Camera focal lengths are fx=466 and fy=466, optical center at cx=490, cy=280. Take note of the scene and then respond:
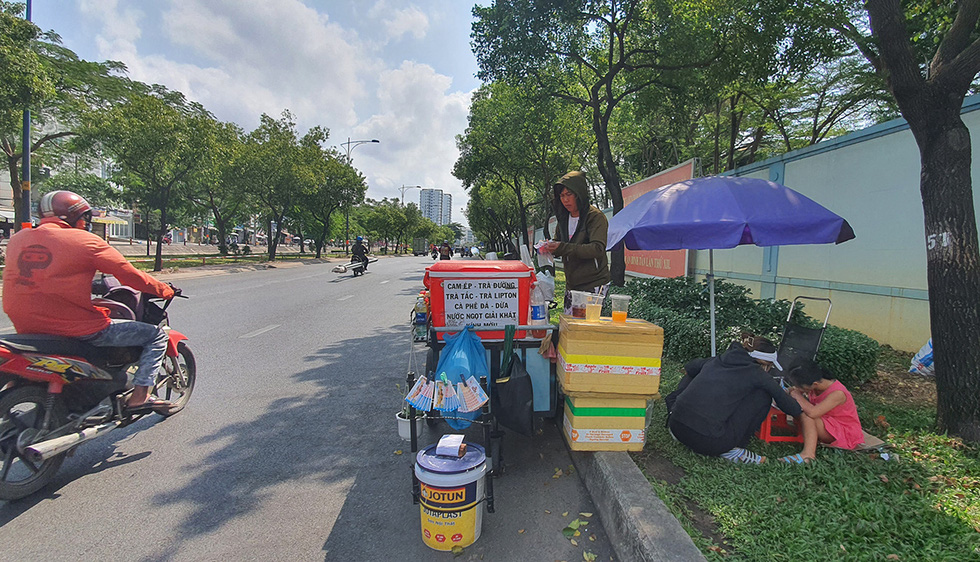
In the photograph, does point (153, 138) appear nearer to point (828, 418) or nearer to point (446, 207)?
point (828, 418)

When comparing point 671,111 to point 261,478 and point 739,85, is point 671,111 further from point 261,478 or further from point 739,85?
point 261,478

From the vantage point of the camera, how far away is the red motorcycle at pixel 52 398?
2.80 meters

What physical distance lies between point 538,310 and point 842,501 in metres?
2.11

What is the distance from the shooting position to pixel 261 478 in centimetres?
323

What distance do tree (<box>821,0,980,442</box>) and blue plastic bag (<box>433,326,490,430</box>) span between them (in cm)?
323

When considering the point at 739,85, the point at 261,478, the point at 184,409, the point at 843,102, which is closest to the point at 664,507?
the point at 261,478

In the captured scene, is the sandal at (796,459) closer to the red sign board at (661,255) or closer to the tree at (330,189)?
the red sign board at (661,255)

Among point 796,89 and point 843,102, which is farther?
point 843,102

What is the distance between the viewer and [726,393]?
315 centimetres

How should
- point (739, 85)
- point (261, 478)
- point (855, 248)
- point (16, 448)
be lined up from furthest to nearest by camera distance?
point (739, 85) < point (855, 248) < point (261, 478) < point (16, 448)

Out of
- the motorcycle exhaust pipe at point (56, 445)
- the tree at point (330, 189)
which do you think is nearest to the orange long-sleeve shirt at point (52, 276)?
the motorcycle exhaust pipe at point (56, 445)

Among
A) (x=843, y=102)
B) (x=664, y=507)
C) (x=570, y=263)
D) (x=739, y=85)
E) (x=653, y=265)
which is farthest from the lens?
(x=843, y=102)

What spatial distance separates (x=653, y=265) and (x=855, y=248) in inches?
234

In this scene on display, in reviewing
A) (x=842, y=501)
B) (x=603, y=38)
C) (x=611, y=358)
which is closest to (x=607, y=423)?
(x=611, y=358)
